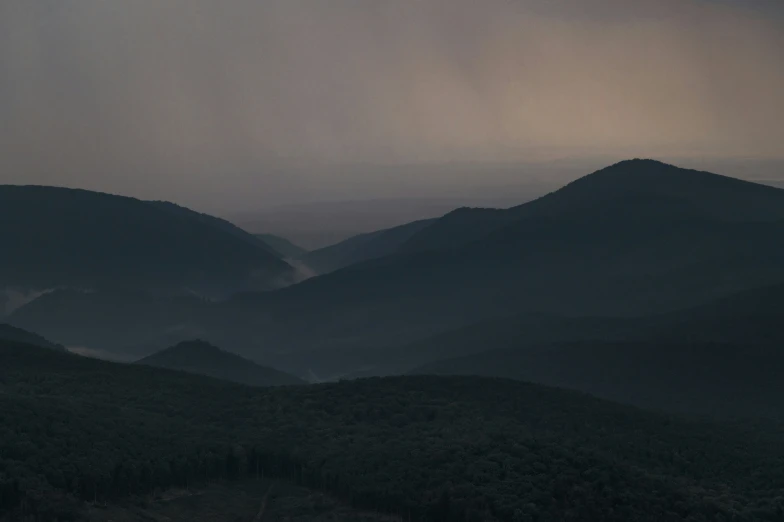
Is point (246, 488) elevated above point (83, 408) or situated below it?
below

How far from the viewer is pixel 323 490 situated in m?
91.9

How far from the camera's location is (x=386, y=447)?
100 meters

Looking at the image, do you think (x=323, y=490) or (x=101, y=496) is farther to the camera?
(x=323, y=490)

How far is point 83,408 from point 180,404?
19151 mm

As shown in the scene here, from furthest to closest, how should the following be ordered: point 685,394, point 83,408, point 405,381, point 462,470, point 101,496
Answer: point 685,394, point 405,381, point 83,408, point 462,470, point 101,496

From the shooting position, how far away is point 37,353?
13900cm

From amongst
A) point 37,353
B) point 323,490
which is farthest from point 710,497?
point 37,353

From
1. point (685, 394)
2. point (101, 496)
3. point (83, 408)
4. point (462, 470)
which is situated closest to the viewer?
point (101, 496)

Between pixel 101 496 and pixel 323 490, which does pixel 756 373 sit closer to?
pixel 323 490

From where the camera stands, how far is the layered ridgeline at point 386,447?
268ft

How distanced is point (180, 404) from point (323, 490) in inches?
1240

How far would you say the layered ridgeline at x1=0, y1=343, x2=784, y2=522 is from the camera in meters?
81.7

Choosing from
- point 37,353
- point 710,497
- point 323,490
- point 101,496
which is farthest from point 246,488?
point 37,353

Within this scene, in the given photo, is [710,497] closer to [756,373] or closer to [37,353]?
[37,353]
